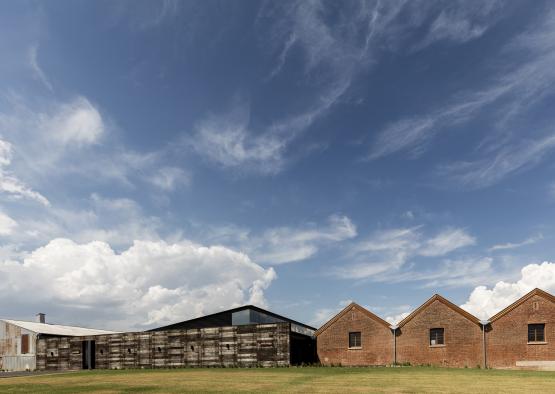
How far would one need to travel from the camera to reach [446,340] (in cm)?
3912

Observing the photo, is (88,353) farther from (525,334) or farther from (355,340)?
(525,334)

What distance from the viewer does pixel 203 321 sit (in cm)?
4872

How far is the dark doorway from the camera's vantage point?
48031 mm

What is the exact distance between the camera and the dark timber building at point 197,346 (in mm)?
40031

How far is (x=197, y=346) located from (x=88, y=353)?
14412 millimetres

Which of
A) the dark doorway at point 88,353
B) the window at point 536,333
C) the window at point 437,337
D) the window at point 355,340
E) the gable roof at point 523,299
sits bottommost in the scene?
the dark doorway at point 88,353

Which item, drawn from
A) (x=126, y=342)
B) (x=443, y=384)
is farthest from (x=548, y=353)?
(x=126, y=342)

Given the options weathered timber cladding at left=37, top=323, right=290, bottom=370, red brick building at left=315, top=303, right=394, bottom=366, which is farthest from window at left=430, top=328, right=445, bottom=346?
weathered timber cladding at left=37, top=323, right=290, bottom=370

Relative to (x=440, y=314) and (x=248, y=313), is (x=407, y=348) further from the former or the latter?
(x=248, y=313)

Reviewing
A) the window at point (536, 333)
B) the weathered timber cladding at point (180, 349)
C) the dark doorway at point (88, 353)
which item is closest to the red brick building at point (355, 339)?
the weathered timber cladding at point (180, 349)

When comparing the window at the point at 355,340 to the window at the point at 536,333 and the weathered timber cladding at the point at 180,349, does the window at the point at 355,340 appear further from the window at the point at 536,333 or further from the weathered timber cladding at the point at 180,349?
the window at the point at 536,333

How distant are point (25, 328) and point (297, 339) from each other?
111 ft

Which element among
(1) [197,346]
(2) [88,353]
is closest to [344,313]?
(1) [197,346]

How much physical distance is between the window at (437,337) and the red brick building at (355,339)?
362 cm
